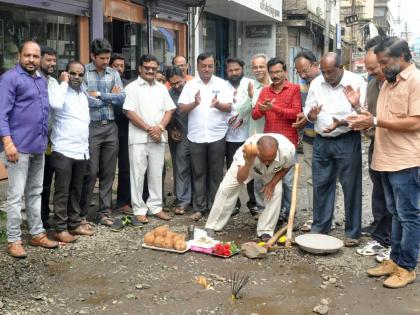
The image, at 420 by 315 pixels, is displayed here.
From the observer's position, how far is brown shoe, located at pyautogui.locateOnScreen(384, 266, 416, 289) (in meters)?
4.44

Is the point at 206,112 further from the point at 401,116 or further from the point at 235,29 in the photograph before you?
the point at 235,29

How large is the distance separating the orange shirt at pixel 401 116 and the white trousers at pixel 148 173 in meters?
2.80

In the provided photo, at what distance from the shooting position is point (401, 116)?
4.34 m

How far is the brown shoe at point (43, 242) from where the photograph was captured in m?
5.27

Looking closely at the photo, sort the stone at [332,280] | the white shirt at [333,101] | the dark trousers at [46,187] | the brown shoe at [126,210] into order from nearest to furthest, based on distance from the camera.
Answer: the stone at [332,280] < the white shirt at [333,101] < the dark trousers at [46,187] < the brown shoe at [126,210]

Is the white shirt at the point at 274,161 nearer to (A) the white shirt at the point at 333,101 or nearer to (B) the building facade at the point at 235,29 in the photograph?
(A) the white shirt at the point at 333,101

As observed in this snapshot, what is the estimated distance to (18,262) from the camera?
4902mm

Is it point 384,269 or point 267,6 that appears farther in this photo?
point 267,6

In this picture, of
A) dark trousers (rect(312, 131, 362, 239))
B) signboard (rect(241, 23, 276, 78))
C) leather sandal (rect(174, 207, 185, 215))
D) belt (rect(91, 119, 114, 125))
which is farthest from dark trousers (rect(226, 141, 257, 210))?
signboard (rect(241, 23, 276, 78))

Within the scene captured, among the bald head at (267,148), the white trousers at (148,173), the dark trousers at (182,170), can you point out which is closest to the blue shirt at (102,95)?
the white trousers at (148,173)

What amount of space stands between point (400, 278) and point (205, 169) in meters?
2.84

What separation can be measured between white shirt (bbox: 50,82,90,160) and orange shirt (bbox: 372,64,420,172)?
117 inches

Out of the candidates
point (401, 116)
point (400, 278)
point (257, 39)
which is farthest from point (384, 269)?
point (257, 39)

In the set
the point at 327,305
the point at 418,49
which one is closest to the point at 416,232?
the point at 327,305
